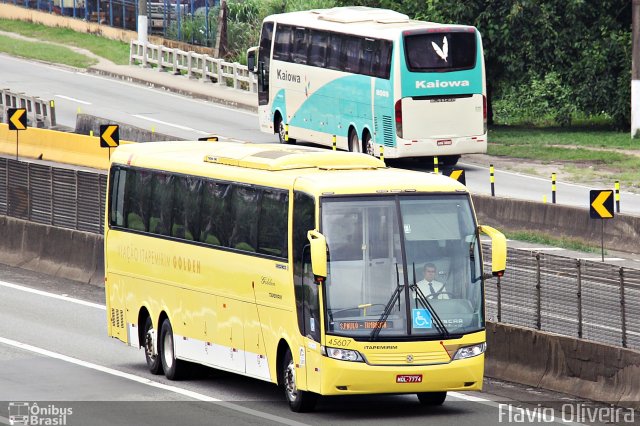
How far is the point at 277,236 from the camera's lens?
17719mm

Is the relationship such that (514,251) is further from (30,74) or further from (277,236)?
(30,74)

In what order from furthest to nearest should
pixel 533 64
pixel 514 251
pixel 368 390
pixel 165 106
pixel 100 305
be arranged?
1. pixel 165 106
2. pixel 533 64
3. pixel 100 305
4. pixel 514 251
5. pixel 368 390

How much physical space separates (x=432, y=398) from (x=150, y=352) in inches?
190

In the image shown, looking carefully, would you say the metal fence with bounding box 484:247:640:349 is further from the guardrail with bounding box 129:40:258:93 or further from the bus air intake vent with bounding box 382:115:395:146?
the guardrail with bounding box 129:40:258:93

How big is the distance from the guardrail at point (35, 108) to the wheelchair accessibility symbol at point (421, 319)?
117 ft

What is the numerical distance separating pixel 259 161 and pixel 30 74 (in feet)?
160

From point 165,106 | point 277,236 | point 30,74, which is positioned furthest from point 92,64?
point 277,236

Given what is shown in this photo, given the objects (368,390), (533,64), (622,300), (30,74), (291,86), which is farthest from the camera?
(30,74)

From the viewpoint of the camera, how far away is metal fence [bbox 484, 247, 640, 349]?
695 inches

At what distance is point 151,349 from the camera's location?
68.7 feet

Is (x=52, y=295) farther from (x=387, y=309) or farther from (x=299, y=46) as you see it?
(x=299, y=46)

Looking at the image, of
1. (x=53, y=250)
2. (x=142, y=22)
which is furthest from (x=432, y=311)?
(x=142, y=22)

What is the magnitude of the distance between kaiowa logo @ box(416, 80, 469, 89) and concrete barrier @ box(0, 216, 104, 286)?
1302 centimetres

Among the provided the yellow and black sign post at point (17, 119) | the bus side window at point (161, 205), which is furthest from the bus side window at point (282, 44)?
the bus side window at point (161, 205)
